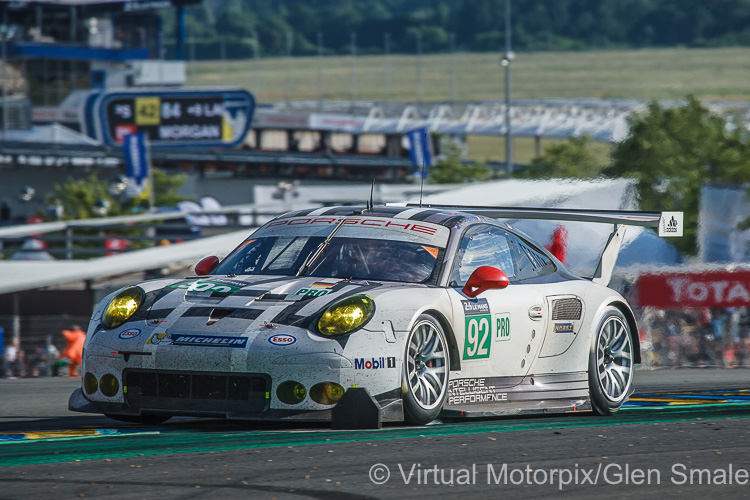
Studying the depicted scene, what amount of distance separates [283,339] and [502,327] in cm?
144

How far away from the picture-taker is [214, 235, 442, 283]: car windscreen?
6.18 meters

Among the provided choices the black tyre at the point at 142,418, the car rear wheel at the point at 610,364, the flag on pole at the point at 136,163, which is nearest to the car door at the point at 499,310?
the car rear wheel at the point at 610,364

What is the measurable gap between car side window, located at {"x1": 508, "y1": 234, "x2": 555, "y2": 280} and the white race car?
1cm

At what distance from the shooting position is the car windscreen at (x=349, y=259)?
20.3 ft

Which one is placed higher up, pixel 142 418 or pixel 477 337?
pixel 477 337

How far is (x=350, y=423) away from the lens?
546 cm

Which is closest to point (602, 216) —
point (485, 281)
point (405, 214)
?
point (405, 214)

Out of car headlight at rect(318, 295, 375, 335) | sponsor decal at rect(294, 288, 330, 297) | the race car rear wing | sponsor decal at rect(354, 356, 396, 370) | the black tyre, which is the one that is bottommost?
the black tyre

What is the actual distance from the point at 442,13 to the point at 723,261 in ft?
574

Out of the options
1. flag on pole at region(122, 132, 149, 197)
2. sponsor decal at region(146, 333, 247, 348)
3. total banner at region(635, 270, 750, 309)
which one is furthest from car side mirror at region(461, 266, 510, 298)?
flag on pole at region(122, 132, 149, 197)

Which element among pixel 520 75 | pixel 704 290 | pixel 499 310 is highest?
pixel 520 75

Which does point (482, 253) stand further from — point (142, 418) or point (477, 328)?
point (142, 418)

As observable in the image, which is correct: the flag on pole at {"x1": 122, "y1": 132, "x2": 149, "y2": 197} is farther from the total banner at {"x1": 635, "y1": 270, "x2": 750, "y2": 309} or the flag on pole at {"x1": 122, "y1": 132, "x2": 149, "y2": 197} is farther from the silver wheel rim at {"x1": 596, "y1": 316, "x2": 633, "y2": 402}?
the silver wheel rim at {"x1": 596, "y1": 316, "x2": 633, "y2": 402}

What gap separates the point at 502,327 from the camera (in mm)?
6305
